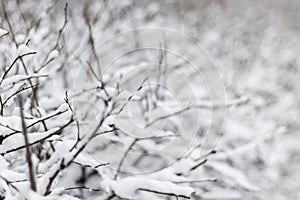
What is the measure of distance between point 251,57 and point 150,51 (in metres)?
1.33

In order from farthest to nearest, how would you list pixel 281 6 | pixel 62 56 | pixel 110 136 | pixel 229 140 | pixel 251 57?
pixel 281 6, pixel 251 57, pixel 62 56, pixel 229 140, pixel 110 136

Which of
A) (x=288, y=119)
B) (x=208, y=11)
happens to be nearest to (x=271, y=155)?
(x=288, y=119)

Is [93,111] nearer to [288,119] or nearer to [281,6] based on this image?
[288,119]

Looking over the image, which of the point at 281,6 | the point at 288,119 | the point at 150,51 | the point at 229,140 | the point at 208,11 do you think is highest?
the point at 281,6

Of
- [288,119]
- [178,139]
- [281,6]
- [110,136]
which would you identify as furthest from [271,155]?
[281,6]

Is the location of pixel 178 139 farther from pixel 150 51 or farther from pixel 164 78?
pixel 150 51

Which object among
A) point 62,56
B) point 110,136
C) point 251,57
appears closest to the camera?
point 110,136

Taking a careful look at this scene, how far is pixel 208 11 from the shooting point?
589cm

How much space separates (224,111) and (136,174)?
1102 millimetres

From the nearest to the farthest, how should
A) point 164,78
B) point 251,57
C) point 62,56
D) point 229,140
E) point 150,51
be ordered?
point 229,140 → point 164,78 → point 62,56 → point 150,51 → point 251,57

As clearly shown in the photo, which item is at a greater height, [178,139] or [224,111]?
[224,111]

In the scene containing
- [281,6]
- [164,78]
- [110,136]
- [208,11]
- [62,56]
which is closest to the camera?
[110,136]

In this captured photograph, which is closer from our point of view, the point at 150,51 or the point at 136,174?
the point at 136,174

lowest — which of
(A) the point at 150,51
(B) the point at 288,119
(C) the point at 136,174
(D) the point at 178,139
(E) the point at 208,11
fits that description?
(C) the point at 136,174
